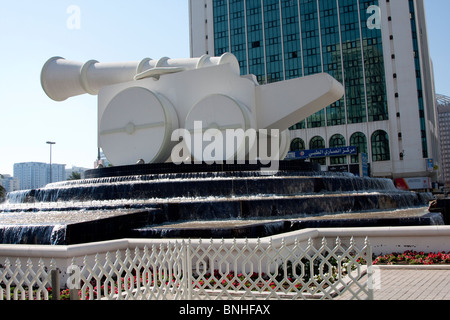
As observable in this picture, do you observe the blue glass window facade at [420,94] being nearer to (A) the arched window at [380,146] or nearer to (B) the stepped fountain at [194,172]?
(A) the arched window at [380,146]

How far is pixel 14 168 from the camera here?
11900cm

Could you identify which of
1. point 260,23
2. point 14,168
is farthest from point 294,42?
point 14,168

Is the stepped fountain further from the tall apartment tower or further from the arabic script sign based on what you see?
the tall apartment tower

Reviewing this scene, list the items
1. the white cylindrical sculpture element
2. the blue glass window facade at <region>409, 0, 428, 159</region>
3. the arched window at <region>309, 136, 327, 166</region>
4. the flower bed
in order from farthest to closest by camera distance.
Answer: the arched window at <region>309, 136, 327, 166</region> < the blue glass window facade at <region>409, 0, 428, 159</region> < the white cylindrical sculpture element < the flower bed

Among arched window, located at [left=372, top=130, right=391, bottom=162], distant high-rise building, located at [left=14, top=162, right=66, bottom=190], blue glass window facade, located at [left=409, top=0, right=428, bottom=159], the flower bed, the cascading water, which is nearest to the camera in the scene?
the flower bed

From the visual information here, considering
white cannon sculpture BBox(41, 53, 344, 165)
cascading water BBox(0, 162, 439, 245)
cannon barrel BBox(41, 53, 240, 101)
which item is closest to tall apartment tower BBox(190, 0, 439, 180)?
white cannon sculpture BBox(41, 53, 344, 165)

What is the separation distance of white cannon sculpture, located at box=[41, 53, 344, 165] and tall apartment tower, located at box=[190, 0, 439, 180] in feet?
111

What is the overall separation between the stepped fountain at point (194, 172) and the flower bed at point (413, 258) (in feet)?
5.62

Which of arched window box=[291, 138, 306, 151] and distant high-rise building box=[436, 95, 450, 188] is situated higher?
distant high-rise building box=[436, 95, 450, 188]

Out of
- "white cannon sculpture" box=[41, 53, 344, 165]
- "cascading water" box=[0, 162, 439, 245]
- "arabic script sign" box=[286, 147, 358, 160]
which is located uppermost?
"arabic script sign" box=[286, 147, 358, 160]

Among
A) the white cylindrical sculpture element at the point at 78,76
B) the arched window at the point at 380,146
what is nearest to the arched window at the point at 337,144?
the arched window at the point at 380,146

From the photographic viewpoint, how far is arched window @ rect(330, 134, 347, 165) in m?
54.9

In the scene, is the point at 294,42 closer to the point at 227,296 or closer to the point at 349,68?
the point at 349,68

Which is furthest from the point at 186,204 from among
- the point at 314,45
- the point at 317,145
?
the point at 314,45
